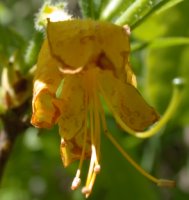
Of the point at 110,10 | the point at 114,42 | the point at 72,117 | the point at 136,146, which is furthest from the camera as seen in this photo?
the point at 136,146

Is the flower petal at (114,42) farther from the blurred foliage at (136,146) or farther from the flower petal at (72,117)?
the blurred foliage at (136,146)

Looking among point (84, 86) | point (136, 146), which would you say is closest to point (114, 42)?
point (84, 86)

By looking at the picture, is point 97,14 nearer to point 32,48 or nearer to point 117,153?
point 32,48

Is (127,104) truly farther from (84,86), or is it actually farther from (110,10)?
(110,10)

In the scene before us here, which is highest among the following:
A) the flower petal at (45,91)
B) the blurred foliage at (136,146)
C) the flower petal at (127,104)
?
the flower petal at (45,91)

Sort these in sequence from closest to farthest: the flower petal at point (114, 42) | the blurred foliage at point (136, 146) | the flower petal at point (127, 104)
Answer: the flower petal at point (114, 42)
the flower petal at point (127, 104)
the blurred foliage at point (136, 146)

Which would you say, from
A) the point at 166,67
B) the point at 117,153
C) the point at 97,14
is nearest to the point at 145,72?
the point at 166,67

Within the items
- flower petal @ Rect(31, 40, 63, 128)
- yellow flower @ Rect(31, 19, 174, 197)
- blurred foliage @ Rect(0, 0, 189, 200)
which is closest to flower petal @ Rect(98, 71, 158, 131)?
yellow flower @ Rect(31, 19, 174, 197)

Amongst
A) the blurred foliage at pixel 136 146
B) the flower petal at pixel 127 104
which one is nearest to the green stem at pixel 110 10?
the flower petal at pixel 127 104
